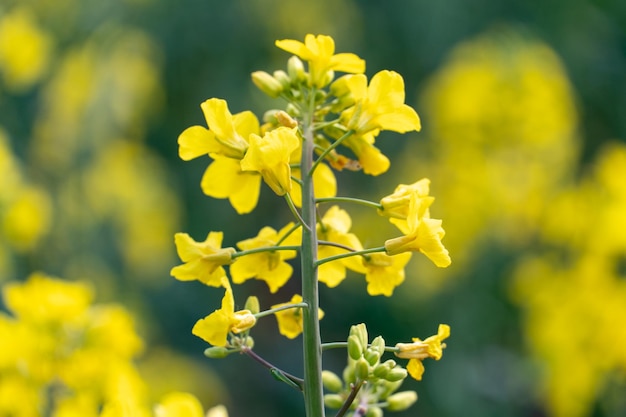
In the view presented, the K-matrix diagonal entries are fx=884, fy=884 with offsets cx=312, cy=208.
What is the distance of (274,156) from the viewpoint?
1066 mm

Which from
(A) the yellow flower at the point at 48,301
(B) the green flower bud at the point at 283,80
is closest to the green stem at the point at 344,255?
(B) the green flower bud at the point at 283,80

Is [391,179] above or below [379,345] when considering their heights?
above

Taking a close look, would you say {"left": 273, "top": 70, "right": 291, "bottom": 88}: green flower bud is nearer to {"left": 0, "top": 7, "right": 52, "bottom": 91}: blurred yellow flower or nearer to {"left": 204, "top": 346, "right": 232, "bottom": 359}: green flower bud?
{"left": 204, "top": 346, "right": 232, "bottom": 359}: green flower bud

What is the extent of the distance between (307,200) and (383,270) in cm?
18

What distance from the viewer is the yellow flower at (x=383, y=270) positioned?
3.99ft

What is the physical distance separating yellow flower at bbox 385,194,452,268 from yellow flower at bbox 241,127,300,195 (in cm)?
16

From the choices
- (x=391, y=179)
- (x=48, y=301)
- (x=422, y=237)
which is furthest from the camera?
(x=391, y=179)

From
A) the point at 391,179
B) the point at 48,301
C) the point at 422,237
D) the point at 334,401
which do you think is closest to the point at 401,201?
the point at 422,237

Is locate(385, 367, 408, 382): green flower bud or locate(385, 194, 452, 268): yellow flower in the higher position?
locate(385, 194, 452, 268): yellow flower

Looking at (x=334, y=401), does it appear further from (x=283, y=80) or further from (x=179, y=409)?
(x=283, y=80)

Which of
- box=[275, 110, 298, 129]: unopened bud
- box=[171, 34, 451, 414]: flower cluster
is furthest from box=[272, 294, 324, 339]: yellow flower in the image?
box=[275, 110, 298, 129]: unopened bud

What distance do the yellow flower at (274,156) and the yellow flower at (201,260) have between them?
0.44 feet

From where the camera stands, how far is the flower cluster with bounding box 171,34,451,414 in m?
1.06

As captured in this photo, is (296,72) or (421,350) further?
(296,72)
